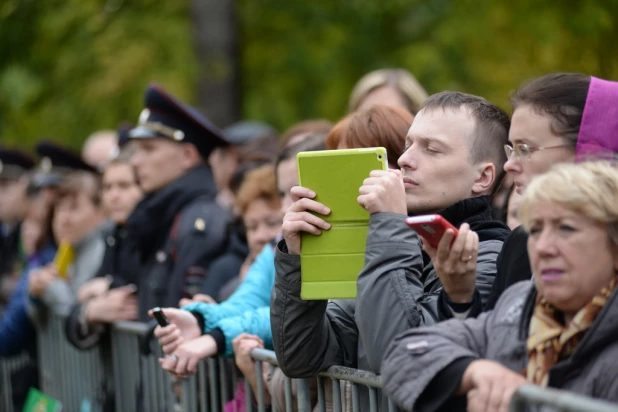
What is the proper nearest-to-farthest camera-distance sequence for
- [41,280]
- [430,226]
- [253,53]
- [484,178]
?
[430,226], [484,178], [41,280], [253,53]

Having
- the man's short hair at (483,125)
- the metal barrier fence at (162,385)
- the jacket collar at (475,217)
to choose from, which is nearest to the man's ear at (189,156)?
the metal barrier fence at (162,385)

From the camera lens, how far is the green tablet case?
369 centimetres

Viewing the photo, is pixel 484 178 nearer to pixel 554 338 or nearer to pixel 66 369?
pixel 554 338

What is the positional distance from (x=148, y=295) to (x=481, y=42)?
5775 mm

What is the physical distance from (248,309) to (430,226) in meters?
2.12

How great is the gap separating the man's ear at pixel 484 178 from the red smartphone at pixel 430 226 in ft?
2.36

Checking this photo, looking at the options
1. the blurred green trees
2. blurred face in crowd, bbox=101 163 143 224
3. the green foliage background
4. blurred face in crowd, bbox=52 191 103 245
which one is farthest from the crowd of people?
the blurred green trees

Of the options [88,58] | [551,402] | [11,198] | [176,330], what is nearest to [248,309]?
[176,330]

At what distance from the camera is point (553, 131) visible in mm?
3398

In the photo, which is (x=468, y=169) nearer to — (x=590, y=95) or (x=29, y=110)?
(x=590, y=95)

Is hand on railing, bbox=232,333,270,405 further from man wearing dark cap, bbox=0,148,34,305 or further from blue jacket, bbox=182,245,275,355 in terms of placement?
man wearing dark cap, bbox=0,148,34,305

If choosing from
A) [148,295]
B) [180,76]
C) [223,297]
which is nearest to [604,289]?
[223,297]

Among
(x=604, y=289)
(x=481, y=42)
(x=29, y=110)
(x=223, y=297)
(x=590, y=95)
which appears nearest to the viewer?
(x=604, y=289)

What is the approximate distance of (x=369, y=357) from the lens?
11.5ft
